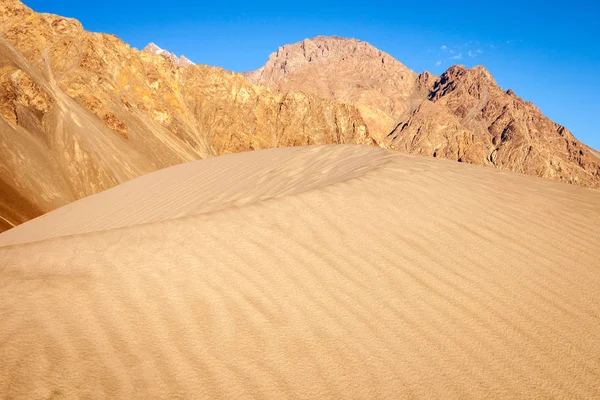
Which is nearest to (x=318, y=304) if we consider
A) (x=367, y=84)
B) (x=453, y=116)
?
(x=453, y=116)

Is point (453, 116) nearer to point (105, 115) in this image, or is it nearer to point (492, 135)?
point (492, 135)

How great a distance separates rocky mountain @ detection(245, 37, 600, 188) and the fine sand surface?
62513 mm

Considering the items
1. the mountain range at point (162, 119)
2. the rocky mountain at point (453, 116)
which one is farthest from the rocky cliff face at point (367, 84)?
the mountain range at point (162, 119)

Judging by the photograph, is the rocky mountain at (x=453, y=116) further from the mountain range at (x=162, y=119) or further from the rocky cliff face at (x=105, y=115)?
the rocky cliff face at (x=105, y=115)

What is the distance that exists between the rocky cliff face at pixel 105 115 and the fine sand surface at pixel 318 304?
18.4 m

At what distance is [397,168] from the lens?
16.0 feet

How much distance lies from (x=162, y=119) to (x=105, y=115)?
867cm

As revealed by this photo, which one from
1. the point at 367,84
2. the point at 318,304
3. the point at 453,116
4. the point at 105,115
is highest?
the point at 367,84

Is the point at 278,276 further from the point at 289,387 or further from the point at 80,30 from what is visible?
the point at 80,30

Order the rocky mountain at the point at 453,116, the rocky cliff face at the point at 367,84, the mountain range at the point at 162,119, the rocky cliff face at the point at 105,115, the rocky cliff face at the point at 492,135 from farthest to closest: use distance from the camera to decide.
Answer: the rocky cliff face at the point at 367,84 < the rocky mountain at the point at 453,116 < the rocky cliff face at the point at 492,135 < the mountain range at the point at 162,119 < the rocky cliff face at the point at 105,115

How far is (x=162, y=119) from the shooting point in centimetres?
4203

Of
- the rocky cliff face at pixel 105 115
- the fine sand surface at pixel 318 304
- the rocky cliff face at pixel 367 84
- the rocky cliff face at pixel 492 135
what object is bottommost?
the fine sand surface at pixel 318 304

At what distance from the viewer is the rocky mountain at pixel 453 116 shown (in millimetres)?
78312

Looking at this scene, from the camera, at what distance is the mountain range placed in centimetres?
2492
